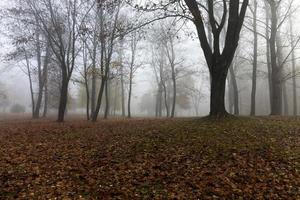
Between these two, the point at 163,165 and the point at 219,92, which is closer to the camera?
the point at 163,165

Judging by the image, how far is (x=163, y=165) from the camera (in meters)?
8.19

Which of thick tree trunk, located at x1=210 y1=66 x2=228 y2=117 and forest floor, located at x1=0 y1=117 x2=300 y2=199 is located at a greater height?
thick tree trunk, located at x1=210 y1=66 x2=228 y2=117

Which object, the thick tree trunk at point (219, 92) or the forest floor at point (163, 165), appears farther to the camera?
the thick tree trunk at point (219, 92)

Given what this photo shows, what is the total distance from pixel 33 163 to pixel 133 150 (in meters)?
3.13

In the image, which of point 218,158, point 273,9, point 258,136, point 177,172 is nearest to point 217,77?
point 258,136

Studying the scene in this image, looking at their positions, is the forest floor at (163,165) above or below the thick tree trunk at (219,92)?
below

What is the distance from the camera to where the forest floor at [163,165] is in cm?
678

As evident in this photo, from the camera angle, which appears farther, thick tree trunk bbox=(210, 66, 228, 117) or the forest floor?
thick tree trunk bbox=(210, 66, 228, 117)

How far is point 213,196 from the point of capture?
6461 mm

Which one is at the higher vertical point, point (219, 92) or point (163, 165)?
point (219, 92)

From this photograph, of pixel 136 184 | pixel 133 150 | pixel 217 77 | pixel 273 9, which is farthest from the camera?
pixel 273 9

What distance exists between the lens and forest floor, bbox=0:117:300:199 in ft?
22.2

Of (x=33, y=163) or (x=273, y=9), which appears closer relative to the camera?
(x=33, y=163)

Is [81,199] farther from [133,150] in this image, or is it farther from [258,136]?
[258,136]
